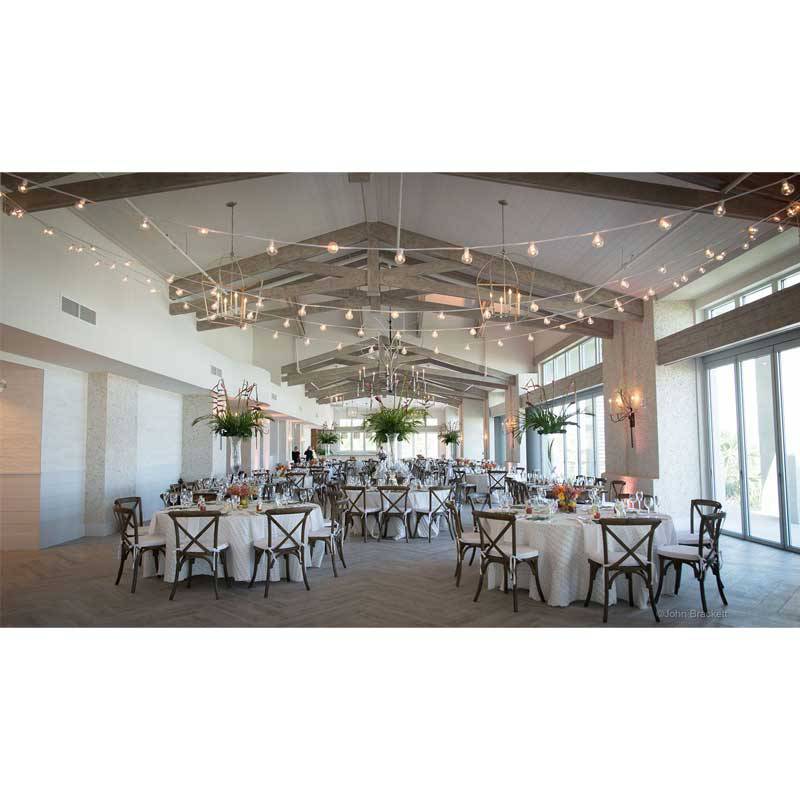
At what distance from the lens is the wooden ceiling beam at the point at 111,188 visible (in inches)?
208

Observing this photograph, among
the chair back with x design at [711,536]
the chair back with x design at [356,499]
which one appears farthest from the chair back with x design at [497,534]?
the chair back with x design at [356,499]

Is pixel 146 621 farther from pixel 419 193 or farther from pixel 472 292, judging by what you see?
pixel 472 292

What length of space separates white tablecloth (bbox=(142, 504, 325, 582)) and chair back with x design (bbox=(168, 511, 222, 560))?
0.04m

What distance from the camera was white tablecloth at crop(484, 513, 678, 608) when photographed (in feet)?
15.3

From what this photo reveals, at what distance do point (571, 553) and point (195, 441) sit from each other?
31.1ft

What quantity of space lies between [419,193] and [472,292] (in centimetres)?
204

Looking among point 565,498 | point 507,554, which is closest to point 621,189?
point 565,498

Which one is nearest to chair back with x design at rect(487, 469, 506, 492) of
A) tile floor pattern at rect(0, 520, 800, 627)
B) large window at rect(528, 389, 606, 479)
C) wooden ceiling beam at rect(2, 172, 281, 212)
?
large window at rect(528, 389, 606, 479)

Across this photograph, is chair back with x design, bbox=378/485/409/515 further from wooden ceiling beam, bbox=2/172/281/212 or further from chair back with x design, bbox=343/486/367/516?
wooden ceiling beam, bbox=2/172/281/212

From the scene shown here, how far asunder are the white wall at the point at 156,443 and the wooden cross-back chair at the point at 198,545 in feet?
17.0

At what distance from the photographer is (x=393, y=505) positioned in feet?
25.9
